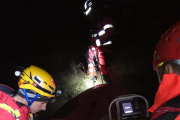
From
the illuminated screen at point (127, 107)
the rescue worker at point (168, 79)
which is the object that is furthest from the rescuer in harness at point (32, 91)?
the rescue worker at point (168, 79)

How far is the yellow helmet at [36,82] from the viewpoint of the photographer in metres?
2.32

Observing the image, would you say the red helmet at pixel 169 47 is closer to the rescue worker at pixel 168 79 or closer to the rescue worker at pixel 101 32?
the rescue worker at pixel 168 79

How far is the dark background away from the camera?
6.70 m

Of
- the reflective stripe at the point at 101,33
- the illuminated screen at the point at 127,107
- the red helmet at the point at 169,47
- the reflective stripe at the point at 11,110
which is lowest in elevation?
the illuminated screen at the point at 127,107

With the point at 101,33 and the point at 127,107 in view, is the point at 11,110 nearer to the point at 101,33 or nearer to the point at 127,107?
the point at 127,107

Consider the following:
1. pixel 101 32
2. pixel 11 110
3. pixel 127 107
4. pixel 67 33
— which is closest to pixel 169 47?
pixel 127 107

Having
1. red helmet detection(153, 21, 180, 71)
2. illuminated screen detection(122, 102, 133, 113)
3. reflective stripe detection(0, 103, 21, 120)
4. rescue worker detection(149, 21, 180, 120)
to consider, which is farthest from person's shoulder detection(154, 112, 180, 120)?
reflective stripe detection(0, 103, 21, 120)

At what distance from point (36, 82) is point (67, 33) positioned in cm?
584

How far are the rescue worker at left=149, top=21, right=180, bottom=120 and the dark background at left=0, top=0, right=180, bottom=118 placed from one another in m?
4.49

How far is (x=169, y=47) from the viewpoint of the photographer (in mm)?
1575

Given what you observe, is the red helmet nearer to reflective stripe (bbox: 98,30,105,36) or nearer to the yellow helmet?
the yellow helmet

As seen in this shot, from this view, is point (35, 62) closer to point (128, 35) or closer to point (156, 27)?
point (128, 35)

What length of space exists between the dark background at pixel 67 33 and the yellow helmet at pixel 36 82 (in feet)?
12.6

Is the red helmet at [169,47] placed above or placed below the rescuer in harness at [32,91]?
above
